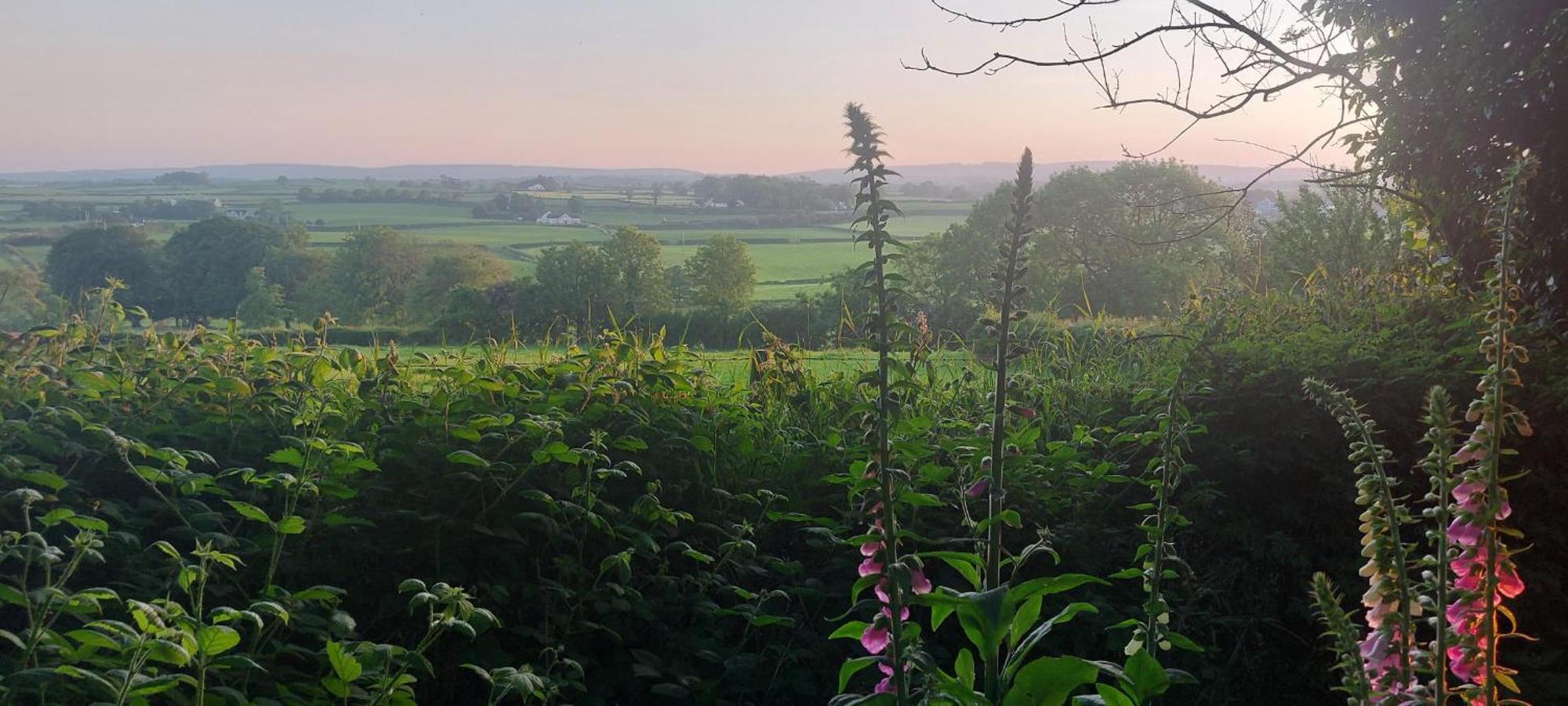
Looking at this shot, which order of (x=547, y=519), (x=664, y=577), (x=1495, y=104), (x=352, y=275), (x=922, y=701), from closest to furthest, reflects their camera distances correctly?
1. (x=922, y=701)
2. (x=547, y=519)
3. (x=664, y=577)
4. (x=1495, y=104)
5. (x=352, y=275)

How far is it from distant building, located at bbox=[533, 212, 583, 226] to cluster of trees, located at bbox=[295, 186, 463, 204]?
4650 mm

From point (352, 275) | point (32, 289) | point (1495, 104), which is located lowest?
point (352, 275)

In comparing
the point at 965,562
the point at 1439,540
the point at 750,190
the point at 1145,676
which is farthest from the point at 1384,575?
the point at 750,190

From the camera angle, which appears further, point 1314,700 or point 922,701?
point 1314,700

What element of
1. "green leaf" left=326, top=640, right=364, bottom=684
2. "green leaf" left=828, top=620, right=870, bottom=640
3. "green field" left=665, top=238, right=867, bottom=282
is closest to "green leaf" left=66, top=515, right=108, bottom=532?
"green leaf" left=326, top=640, right=364, bottom=684

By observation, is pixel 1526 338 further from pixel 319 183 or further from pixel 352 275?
pixel 319 183

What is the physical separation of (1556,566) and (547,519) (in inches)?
150

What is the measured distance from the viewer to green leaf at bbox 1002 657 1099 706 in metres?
2.18

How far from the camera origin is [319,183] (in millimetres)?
33594

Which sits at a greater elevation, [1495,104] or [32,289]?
[1495,104]

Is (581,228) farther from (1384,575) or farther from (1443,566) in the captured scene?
(1443,566)

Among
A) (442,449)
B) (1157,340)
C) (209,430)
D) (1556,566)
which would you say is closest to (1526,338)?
(1556,566)

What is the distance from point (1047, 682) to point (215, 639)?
66.0 inches

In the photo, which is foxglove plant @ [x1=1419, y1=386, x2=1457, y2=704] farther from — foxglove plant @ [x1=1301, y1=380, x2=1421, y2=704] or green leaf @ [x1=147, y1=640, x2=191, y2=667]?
green leaf @ [x1=147, y1=640, x2=191, y2=667]
